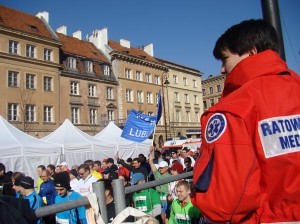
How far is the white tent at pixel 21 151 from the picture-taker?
13402 millimetres

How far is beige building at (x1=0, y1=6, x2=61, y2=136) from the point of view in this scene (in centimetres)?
3284

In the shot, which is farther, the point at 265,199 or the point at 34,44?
the point at 34,44

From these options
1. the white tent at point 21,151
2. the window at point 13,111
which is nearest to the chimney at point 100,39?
the window at point 13,111

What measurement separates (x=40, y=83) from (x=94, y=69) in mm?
9624

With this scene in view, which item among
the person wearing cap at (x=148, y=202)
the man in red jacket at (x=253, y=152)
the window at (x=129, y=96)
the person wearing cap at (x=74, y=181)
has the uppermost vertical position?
the window at (x=129, y=96)

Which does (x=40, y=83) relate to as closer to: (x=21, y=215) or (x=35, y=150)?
(x=35, y=150)

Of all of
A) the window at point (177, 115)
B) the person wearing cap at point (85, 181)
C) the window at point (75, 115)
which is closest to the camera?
the person wearing cap at point (85, 181)

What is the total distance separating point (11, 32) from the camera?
33469mm

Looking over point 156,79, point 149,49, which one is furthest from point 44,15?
point 149,49

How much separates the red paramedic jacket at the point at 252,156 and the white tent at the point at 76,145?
51.2 ft

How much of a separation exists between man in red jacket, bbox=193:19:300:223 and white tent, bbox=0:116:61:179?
1340 centimetres

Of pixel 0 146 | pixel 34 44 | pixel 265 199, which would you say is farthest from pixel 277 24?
pixel 34 44

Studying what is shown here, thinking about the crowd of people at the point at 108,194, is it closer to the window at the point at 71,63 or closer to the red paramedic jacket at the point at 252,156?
the red paramedic jacket at the point at 252,156

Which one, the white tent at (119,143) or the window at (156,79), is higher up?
the window at (156,79)
